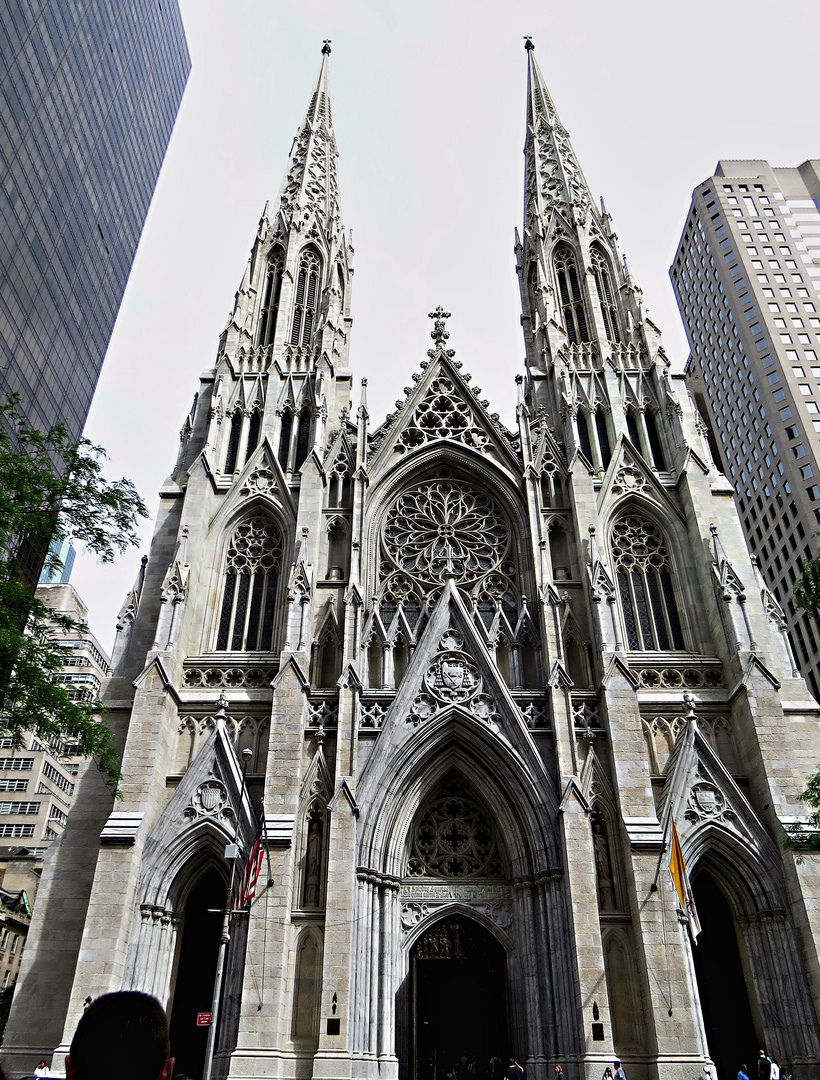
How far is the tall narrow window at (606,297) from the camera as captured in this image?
105ft

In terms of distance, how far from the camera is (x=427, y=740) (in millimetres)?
22234

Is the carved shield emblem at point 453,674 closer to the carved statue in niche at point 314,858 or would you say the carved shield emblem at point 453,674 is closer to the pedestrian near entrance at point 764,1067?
the carved statue in niche at point 314,858

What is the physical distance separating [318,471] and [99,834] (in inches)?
488

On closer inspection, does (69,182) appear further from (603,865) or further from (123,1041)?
(123,1041)

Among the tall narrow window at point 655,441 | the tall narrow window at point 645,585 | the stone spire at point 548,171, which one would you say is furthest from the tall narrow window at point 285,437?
the stone spire at point 548,171

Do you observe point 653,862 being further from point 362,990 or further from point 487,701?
point 362,990

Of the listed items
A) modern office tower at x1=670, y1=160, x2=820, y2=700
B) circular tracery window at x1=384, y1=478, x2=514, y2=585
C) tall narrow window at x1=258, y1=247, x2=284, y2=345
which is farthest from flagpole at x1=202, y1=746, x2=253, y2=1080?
modern office tower at x1=670, y1=160, x2=820, y2=700

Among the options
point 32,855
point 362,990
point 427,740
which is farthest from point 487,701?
point 32,855

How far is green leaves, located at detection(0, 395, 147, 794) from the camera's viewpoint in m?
15.1

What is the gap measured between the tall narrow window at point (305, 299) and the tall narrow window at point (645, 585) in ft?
48.0

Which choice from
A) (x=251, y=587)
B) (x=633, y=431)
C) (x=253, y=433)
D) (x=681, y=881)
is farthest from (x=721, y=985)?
(x=253, y=433)

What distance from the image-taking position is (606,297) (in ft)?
109

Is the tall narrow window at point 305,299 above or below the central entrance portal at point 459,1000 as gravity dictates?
above

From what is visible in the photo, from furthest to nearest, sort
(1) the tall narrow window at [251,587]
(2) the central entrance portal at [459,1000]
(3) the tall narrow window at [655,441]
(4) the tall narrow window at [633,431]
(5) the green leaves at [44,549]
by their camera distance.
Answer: (4) the tall narrow window at [633,431]
(3) the tall narrow window at [655,441]
(1) the tall narrow window at [251,587]
(2) the central entrance portal at [459,1000]
(5) the green leaves at [44,549]
